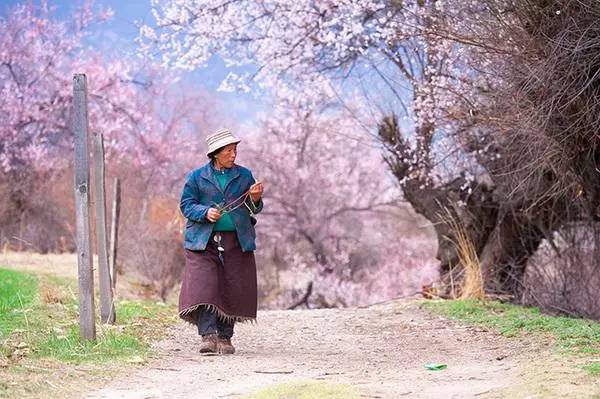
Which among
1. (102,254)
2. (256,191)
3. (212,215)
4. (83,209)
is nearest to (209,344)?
(212,215)

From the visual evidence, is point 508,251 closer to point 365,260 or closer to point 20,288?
point 20,288

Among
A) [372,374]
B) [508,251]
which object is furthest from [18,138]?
[372,374]

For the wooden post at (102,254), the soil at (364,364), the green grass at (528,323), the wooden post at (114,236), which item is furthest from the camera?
the wooden post at (114,236)

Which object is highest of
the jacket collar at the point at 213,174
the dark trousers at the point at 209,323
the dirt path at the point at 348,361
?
the jacket collar at the point at 213,174

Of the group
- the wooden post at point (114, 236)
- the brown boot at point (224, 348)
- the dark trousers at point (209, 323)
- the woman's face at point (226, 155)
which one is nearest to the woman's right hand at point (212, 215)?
the woman's face at point (226, 155)

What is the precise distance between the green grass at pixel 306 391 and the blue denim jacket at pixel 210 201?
96.0 inches

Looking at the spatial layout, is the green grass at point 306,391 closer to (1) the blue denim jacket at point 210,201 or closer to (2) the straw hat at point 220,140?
(1) the blue denim jacket at point 210,201

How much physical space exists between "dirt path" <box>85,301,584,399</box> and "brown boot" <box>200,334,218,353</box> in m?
0.13

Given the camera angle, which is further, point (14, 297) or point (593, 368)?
point (14, 297)

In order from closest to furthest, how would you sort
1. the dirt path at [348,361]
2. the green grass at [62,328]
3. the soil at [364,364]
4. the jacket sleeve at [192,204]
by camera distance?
the soil at [364,364] < the dirt path at [348,361] < the green grass at [62,328] < the jacket sleeve at [192,204]

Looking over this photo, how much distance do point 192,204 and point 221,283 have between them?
753 mm

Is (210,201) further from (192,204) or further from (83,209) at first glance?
(83,209)

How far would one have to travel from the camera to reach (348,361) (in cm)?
802

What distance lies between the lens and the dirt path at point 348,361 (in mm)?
6422
